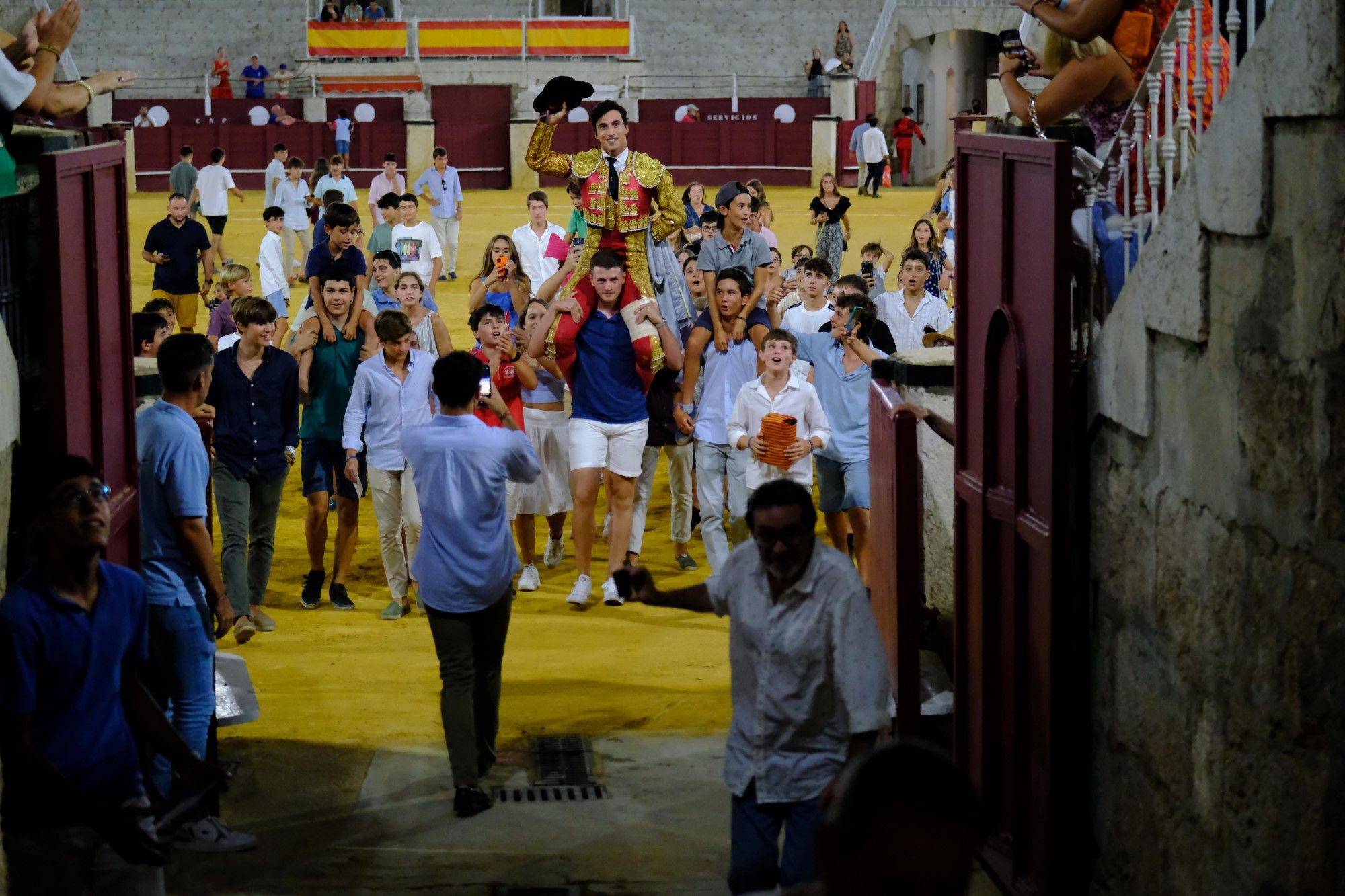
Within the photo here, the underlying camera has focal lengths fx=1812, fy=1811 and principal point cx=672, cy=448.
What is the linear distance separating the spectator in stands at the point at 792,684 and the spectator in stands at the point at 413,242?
508 inches

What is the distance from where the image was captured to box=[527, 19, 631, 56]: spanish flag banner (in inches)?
1757

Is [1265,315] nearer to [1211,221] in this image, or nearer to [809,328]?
[1211,221]

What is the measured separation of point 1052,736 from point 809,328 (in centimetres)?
628

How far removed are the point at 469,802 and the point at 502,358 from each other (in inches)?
164

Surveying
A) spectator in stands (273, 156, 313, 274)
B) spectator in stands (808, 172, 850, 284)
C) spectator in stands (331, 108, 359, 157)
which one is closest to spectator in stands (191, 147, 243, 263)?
spectator in stands (273, 156, 313, 274)

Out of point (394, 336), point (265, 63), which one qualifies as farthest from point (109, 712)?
point (265, 63)

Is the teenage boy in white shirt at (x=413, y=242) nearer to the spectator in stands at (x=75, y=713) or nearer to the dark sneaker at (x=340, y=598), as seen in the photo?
the dark sneaker at (x=340, y=598)

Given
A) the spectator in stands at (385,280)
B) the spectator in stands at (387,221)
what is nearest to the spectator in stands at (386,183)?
the spectator in stands at (387,221)

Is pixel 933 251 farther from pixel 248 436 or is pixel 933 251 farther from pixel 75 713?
pixel 75 713

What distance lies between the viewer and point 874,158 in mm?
36406

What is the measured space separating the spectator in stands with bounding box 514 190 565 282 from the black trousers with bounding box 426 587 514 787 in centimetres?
894

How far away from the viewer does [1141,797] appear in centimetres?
535

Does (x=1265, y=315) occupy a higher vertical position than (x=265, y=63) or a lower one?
lower

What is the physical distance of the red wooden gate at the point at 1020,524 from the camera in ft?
19.1
